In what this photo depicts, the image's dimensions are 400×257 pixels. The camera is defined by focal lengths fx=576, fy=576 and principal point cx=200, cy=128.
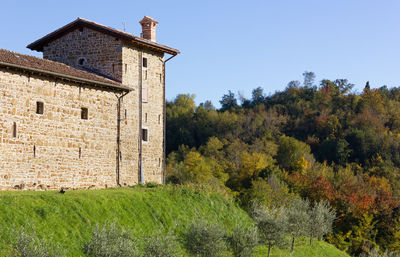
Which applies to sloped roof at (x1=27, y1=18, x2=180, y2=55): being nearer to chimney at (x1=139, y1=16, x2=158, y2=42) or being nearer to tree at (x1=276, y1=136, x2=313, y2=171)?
chimney at (x1=139, y1=16, x2=158, y2=42)

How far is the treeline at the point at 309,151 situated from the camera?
4797cm

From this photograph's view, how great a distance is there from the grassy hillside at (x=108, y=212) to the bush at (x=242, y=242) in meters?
1.73

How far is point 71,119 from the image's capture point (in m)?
25.9

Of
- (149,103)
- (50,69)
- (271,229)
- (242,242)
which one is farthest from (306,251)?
(50,69)

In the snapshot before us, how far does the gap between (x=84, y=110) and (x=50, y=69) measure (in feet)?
9.11

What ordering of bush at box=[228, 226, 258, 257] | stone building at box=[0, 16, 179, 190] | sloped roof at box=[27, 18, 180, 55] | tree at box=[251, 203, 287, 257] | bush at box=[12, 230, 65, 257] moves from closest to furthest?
1. bush at box=[12, 230, 65, 257]
2. bush at box=[228, 226, 258, 257]
3. stone building at box=[0, 16, 179, 190]
4. tree at box=[251, 203, 287, 257]
5. sloped roof at box=[27, 18, 180, 55]

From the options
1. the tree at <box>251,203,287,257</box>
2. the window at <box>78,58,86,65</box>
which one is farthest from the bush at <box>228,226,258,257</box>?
the window at <box>78,58,86,65</box>

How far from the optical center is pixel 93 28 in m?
30.0

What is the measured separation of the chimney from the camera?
32.8 metres

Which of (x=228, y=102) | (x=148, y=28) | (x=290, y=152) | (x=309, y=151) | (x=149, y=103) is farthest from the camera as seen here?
(x=228, y=102)

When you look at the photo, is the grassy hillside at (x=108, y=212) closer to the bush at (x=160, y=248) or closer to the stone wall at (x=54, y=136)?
the stone wall at (x=54, y=136)

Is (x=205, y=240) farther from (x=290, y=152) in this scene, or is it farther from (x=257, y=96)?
(x=257, y=96)

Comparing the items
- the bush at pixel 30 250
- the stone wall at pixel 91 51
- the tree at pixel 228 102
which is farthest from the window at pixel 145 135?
the tree at pixel 228 102

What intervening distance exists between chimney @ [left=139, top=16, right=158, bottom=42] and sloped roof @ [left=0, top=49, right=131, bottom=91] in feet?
16.7
